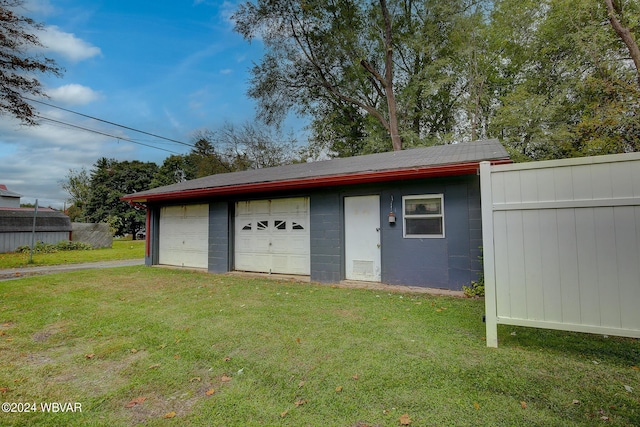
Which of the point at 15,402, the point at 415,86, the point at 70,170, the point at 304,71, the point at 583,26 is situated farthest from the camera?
the point at 70,170

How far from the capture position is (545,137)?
10.1 m

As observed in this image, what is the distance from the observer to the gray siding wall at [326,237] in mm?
6473

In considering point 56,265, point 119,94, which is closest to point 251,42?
point 119,94

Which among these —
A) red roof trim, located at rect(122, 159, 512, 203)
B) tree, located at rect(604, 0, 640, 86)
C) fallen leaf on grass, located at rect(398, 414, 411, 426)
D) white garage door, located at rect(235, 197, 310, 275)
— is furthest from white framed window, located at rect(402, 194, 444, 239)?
tree, located at rect(604, 0, 640, 86)

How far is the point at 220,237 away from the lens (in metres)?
8.24

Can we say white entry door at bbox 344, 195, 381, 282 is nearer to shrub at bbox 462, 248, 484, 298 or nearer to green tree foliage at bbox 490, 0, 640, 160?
shrub at bbox 462, 248, 484, 298

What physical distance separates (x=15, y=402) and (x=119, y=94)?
1406cm

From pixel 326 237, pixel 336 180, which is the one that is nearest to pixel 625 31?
pixel 336 180

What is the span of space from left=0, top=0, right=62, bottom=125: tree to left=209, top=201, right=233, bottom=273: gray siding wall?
23.9 feet

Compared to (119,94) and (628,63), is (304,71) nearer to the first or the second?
(119,94)

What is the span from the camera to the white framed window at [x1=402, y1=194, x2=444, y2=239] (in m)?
5.61

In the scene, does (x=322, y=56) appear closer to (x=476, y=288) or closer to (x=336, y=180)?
(x=336, y=180)

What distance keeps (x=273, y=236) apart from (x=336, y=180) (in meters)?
2.45

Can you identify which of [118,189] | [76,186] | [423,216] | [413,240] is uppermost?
[76,186]
